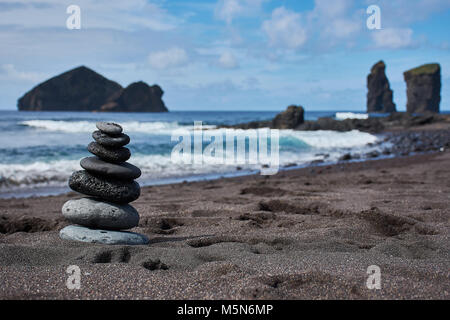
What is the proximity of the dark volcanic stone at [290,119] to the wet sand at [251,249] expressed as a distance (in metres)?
30.6

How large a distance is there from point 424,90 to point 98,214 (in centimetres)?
10991

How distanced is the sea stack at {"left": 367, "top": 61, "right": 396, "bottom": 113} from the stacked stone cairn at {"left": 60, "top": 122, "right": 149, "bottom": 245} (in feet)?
379

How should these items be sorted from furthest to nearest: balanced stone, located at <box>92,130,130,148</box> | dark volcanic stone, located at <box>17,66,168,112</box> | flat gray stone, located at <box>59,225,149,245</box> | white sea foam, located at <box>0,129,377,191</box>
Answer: dark volcanic stone, located at <box>17,66,168,112</box>
white sea foam, located at <box>0,129,377,191</box>
balanced stone, located at <box>92,130,130,148</box>
flat gray stone, located at <box>59,225,149,245</box>

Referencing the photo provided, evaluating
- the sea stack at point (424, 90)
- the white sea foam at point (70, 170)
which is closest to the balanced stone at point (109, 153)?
the white sea foam at point (70, 170)

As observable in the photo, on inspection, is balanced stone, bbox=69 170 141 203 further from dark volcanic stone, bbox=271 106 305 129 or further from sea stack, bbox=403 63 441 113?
sea stack, bbox=403 63 441 113

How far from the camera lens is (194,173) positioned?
13.9 meters

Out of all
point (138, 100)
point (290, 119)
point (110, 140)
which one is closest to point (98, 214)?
point (110, 140)

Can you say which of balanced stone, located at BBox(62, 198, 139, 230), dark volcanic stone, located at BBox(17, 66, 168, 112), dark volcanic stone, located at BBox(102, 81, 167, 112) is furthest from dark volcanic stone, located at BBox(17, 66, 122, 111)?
balanced stone, located at BBox(62, 198, 139, 230)

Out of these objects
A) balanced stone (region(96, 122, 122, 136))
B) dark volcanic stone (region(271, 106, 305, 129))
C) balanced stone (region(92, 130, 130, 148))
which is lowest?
balanced stone (region(92, 130, 130, 148))

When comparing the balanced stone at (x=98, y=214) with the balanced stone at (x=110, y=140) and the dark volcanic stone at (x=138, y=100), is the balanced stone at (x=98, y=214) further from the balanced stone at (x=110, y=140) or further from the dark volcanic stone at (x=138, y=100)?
the dark volcanic stone at (x=138, y=100)

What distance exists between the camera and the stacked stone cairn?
5.12 m

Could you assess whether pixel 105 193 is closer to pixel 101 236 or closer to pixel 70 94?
pixel 101 236

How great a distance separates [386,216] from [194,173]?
8454 mm
